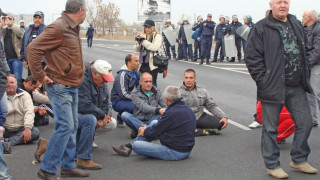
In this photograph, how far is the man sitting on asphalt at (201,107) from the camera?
8.11m

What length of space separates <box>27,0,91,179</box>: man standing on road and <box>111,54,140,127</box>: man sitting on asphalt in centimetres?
317

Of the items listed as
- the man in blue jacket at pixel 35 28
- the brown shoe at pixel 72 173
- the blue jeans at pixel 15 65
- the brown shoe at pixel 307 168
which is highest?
the man in blue jacket at pixel 35 28

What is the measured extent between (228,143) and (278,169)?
1.90 m

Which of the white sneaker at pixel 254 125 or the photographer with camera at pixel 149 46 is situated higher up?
the photographer with camera at pixel 149 46

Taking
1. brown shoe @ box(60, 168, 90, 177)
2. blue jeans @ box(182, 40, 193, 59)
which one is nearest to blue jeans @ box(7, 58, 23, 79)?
brown shoe @ box(60, 168, 90, 177)

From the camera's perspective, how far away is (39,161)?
6324 millimetres

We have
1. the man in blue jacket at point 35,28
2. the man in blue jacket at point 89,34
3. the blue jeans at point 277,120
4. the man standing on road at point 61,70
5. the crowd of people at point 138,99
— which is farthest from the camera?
the man in blue jacket at point 89,34

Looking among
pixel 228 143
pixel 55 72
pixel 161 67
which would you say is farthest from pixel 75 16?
pixel 161 67

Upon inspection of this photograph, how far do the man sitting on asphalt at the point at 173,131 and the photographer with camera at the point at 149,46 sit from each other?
439 cm

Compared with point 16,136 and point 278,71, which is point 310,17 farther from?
point 16,136

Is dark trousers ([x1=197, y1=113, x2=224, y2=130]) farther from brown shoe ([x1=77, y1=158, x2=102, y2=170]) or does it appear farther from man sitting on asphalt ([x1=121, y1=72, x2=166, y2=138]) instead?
brown shoe ([x1=77, y1=158, x2=102, y2=170])

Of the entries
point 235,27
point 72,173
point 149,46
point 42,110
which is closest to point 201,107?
point 42,110

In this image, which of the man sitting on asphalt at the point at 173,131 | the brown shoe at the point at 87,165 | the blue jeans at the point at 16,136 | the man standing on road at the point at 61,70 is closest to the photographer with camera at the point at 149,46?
the blue jeans at the point at 16,136

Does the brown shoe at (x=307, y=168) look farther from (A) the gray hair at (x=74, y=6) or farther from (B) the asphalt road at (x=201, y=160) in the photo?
(A) the gray hair at (x=74, y=6)
